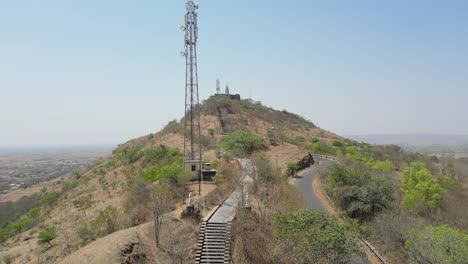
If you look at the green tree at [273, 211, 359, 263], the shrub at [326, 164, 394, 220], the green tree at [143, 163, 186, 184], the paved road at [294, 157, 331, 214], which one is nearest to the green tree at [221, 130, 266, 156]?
the paved road at [294, 157, 331, 214]

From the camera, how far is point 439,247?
14.5 meters

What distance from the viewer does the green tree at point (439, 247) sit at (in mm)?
13977

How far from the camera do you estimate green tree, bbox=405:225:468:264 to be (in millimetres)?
13977

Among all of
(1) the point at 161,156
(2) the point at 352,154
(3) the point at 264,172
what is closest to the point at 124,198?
(1) the point at 161,156

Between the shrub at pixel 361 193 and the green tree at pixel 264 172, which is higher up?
the green tree at pixel 264 172

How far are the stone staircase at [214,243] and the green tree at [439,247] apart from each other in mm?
8362

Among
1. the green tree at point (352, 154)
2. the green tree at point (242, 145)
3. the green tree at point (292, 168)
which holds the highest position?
the green tree at point (242, 145)

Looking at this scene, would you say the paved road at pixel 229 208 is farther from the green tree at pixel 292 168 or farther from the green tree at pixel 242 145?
the green tree at pixel 242 145

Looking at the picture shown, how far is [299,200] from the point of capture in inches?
928

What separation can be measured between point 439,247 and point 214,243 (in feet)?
32.3

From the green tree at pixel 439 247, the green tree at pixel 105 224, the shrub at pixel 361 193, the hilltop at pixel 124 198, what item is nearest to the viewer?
the green tree at pixel 439 247

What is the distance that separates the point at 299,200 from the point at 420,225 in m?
7.27

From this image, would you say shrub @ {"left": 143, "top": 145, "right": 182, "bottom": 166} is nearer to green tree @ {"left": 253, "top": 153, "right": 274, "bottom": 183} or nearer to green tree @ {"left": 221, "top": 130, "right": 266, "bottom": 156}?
green tree @ {"left": 221, "top": 130, "right": 266, "bottom": 156}

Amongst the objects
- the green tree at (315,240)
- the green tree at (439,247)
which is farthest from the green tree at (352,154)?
the green tree at (315,240)
